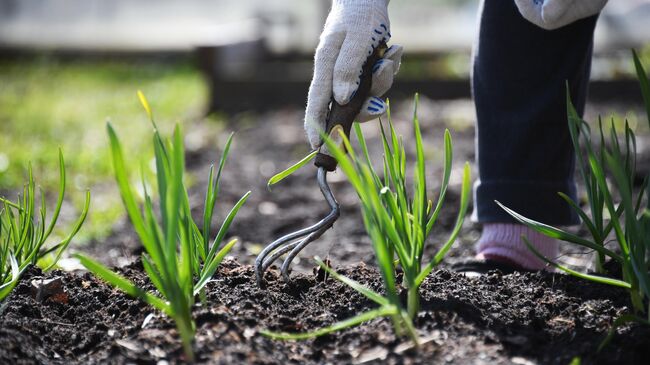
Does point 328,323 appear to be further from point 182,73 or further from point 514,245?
point 182,73

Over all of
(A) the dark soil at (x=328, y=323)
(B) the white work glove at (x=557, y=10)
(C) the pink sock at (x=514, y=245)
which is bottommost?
(C) the pink sock at (x=514, y=245)

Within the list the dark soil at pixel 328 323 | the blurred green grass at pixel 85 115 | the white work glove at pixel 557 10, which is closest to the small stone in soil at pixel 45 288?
the dark soil at pixel 328 323

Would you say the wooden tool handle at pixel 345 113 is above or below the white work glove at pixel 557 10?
below

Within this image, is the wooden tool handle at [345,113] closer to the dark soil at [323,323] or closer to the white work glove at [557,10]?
the dark soil at [323,323]

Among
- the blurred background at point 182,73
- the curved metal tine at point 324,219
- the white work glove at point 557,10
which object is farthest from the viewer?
the blurred background at point 182,73

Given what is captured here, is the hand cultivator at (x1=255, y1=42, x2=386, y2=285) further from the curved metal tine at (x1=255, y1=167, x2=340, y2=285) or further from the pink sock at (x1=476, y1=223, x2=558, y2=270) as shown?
the pink sock at (x1=476, y1=223, x2=558, y2=270)

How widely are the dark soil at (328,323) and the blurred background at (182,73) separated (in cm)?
70

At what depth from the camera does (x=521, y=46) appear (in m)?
2.29

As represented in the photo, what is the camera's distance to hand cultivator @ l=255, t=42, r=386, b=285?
1718 mm

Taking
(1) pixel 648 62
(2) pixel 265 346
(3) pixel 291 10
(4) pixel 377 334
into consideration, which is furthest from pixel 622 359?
(3) pixel 291 10

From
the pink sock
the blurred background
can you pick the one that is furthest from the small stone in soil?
the pink sock

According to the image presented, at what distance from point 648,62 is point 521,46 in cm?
388

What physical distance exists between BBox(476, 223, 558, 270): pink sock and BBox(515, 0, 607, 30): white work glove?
1.88ft

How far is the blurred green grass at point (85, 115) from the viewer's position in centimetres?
375
